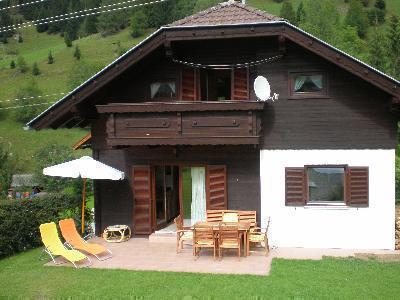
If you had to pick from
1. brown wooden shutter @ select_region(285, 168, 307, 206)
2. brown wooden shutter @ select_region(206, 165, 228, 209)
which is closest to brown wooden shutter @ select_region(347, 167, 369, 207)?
brown wooden shutter @ select_region(285, 168, 307, 206)

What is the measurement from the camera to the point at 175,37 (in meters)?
13.4

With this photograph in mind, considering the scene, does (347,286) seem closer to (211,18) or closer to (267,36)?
(267,36)

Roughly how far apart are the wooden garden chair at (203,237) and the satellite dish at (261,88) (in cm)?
356

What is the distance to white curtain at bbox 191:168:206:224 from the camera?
1441 centimetres

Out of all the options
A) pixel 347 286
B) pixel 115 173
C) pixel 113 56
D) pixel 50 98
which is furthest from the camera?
pixel 113 56

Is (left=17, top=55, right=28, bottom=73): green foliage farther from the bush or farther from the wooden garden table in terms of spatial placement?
the wooden garden table

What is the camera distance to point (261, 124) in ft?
44.8

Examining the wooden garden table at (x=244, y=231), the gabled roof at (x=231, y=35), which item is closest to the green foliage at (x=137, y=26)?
the gabled roof at (x=231, y=35)

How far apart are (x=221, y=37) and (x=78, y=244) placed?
6.18 m

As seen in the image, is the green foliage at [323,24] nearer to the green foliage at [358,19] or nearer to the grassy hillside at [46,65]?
the grassy hillside at [46,65]

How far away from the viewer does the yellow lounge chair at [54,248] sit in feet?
38.7

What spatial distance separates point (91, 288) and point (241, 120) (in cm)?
546

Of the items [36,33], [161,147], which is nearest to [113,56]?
[36,33]

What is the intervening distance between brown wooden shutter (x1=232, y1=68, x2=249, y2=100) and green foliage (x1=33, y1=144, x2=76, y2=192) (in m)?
18.9
